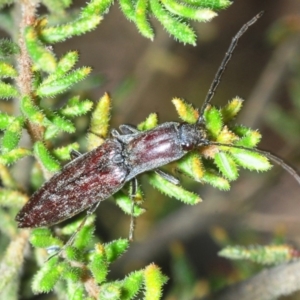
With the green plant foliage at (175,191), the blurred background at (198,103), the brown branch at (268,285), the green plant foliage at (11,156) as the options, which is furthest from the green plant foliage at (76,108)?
the brown branch at (268,285)

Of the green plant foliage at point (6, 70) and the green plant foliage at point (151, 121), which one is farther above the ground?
the green plant foliage at point (6, 70)

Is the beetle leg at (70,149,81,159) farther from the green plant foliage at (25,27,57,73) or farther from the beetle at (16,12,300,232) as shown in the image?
the green plant foliage at (25,27,57,73)

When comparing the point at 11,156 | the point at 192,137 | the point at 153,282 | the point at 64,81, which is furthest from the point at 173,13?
the point at 153,282

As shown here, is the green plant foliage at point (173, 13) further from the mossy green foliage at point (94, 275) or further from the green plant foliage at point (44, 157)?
the mossy green foliage at point (94, 275)

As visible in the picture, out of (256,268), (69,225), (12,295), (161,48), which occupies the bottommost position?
(256,268)

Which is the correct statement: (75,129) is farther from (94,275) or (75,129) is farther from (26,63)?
(94,275)

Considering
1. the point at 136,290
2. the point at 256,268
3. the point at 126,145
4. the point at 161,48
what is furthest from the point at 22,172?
the point at 161,48

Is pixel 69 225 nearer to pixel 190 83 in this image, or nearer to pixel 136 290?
pixel 136 290
